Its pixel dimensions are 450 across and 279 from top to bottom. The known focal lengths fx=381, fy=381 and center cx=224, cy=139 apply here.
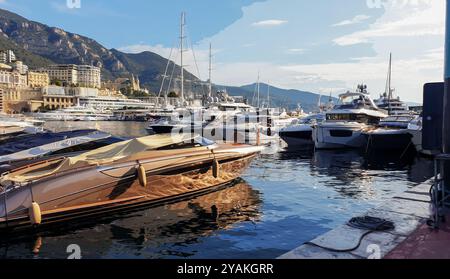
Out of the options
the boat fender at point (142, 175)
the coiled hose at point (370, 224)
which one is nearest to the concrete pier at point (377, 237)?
the coiled hose at point (370, 224)

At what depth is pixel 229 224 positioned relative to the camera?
1007 centimetres

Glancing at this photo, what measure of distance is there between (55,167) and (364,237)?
879cm

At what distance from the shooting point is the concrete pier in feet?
15.6

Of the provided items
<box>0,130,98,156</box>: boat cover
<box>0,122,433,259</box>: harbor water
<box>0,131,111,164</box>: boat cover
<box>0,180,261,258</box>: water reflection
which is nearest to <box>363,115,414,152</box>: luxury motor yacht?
<box>0,122,433,259</box>: harbor water

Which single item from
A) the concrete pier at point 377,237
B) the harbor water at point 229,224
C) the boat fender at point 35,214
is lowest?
the harbor water at point 229,224

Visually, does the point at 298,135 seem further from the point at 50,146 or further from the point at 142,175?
the point at 142,175

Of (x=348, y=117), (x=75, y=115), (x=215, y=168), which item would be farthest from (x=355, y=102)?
(x=75, y=115)

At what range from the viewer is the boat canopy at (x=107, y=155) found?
10.4 meters

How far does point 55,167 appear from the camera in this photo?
10.9 meters

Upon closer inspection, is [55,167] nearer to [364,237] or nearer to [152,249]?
[152,249]

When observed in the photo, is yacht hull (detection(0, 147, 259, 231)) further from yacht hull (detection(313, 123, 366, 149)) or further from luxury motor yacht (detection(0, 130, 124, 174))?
A: yacht hull (detection(313, 123, 366, 149))

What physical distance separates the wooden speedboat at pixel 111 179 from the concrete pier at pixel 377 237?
6624 mm

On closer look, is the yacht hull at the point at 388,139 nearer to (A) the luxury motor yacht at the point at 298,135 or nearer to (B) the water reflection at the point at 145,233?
(A) the luxury motor yacht at the point at 298,135

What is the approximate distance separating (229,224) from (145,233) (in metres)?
2.20
